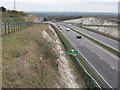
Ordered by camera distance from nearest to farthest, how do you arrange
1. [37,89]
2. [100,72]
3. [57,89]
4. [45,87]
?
[37,89], [45,87], [57,89], [100,72]

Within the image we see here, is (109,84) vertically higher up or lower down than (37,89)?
lower down

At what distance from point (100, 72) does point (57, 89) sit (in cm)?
787

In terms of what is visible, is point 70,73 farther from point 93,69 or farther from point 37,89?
point 37,89

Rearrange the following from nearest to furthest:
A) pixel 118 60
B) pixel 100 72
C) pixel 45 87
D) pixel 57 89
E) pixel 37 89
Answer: pixel 37 89 < pixel 45 87 < pixel 57 89 < pixel 100 72 < pixel 118 60

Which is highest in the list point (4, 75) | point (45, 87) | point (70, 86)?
point (4, 75)

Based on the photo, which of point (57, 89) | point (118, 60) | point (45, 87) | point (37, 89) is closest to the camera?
point (37, 89)

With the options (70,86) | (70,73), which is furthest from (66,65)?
(70,86)

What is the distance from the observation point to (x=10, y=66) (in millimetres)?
13867

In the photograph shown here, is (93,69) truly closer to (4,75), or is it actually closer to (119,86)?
(119,86)

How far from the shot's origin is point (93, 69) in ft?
71.8

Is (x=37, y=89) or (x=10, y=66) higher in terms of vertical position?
(x=10, y=66)

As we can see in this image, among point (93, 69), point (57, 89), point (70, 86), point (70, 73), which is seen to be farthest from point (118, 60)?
point (57, 89)

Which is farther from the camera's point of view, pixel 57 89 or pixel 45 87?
pixel 57 89

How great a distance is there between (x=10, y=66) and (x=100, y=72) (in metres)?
10.3
